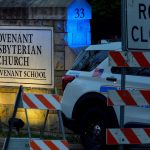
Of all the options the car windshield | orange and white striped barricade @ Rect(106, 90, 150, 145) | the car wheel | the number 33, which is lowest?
the car wheel

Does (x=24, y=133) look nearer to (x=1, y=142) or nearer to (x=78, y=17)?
(x=1, y=142)

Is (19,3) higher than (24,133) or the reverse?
higher

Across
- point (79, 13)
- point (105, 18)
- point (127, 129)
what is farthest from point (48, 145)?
point (105, 18)

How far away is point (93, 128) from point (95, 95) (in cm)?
57

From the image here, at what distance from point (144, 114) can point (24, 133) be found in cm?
384

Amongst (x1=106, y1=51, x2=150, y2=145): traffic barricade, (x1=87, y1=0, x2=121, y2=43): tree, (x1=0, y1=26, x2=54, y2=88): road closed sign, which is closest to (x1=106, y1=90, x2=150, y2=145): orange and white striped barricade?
(x1=106, y1=51, x2=150, y2=145): traffic barricade

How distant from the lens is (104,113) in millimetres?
10164

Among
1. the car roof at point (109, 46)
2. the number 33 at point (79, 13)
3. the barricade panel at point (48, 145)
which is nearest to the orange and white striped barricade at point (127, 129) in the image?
the barricade panel at point (48, 145)

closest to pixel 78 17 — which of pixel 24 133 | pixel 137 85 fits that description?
pixel 24 133

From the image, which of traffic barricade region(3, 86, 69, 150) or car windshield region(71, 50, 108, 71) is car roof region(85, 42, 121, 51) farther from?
traffic barricade region(3, 86, 69, 150)

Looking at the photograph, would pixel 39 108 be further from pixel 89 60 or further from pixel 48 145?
pixel 89 60

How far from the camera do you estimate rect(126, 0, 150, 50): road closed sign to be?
22.1 feet

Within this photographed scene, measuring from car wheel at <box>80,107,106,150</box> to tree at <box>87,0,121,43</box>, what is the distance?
776 cm

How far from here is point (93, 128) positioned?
1037 centimetres
